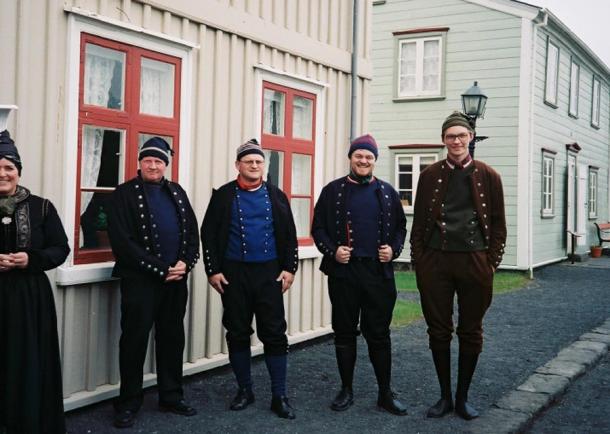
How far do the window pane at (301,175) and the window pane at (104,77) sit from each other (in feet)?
7.71

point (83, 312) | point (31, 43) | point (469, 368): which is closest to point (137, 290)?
point (83, 312)

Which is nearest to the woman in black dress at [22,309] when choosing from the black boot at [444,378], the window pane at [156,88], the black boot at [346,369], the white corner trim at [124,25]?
the white corner trim at [124,25]

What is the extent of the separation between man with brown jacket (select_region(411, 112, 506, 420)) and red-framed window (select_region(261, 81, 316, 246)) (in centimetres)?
207

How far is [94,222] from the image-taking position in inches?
204

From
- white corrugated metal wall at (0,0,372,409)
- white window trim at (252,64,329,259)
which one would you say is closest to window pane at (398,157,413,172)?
white corrugated metal wall at (0,0,372,409)

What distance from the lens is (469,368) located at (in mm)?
5152

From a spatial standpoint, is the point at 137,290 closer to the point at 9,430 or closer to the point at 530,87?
the point at 9,430

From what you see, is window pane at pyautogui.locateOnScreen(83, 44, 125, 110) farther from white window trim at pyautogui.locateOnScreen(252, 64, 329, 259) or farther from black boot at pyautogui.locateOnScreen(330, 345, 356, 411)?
black boot at pyautogui.locateOnScreen(330, 345, 356, 411)

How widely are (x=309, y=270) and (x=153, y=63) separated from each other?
2.74 meters

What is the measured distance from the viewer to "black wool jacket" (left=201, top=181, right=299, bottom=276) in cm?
517

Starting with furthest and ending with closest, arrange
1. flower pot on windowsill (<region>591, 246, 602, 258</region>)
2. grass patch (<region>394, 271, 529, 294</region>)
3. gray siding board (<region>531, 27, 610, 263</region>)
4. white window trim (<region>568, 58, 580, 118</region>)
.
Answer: flower pot on windowsill (<region>591, 246, 602, 258</region>) → white window trim (<region>568, 58, 580, 118</region>) → gray siding board (<region>531, 27, 610, 263</region>) → grass patch (<region>394, 271, 529, 294</region>)

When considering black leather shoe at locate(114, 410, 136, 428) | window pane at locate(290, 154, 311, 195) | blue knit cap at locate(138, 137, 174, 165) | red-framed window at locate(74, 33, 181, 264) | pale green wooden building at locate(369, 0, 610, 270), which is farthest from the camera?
pale green wooden building at locate(369, 0, 610, 270)

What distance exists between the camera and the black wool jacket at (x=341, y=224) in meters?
5.24

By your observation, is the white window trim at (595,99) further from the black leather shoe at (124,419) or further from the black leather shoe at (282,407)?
the black leather shoe at (124,419)
